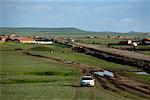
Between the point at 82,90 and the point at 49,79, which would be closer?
the point at 82,90

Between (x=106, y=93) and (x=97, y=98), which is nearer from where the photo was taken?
(x=97, y=98)

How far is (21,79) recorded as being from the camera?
61.6 metres

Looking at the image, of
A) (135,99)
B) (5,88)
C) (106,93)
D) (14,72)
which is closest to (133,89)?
(106,93)

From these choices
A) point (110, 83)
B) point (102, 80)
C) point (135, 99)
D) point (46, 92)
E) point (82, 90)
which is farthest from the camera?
point (102, 80)

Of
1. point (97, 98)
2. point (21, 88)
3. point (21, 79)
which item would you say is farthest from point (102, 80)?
point (97, 98)

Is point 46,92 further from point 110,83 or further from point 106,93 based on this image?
→ point 110,83

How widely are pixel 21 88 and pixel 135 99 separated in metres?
14.0

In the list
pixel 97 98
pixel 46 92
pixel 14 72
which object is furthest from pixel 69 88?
pixel 14 72

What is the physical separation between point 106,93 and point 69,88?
16.7 feet

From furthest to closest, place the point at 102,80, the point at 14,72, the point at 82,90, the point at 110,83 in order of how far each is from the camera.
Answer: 1. the point at 14,72
2. the point at 102,80
3. the point at 110,83
4. the point at 82,90

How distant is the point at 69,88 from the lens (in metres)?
50.5

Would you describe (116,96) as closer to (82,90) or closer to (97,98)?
(97,98)

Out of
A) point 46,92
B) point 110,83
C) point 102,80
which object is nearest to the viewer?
point 46,92

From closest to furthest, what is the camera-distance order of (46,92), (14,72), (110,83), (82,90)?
(46,92), (82,90), (110,83), (14,72)
